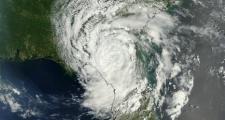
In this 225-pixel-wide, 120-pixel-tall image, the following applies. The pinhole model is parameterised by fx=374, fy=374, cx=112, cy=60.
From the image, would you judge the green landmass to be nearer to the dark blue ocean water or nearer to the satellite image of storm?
the satellite image of storm

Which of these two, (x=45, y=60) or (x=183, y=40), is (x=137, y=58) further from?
(x=45, y=60)

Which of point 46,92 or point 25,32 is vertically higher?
point 25,32

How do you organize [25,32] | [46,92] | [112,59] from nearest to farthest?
[112,59] → [46,92] → [25,32]

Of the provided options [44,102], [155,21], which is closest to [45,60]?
[44,102]

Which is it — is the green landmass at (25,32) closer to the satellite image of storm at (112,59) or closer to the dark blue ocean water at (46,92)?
the satellite image of storm at (112,59)

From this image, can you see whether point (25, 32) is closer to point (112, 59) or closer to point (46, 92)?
point (46, 92)

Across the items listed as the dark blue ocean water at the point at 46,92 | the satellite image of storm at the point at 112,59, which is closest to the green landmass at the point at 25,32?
the satellite image of storm at the point at 112,59

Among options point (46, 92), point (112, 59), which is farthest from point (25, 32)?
point (112, 59)

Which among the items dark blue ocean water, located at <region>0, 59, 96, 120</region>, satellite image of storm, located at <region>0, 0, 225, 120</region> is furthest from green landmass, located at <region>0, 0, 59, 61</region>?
dark blue ocean water, located at <region>0, 59, 96, 120</region>
